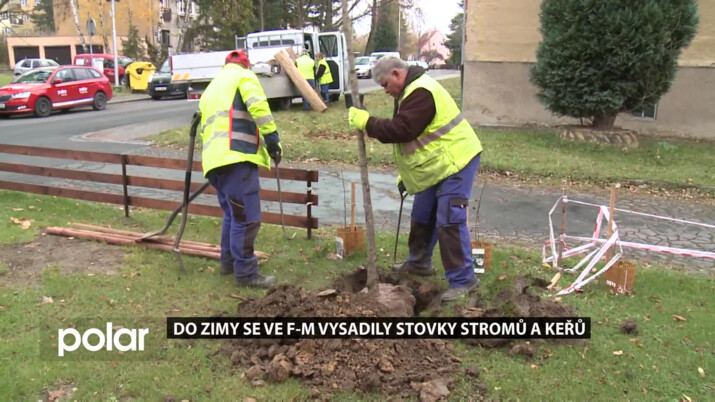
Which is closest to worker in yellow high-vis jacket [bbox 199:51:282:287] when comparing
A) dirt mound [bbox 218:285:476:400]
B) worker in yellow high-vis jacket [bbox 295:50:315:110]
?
dirt mound [bbox 218:285:476:400]

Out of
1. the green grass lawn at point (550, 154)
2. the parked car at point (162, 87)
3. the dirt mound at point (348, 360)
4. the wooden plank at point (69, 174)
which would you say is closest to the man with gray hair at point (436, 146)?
the dirt mound at point (348, 360)

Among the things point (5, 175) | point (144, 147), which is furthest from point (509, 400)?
point (144, 147)

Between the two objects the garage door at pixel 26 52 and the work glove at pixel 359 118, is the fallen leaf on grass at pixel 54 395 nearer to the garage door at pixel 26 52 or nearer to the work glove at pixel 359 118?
the work glove at pixel 359 118

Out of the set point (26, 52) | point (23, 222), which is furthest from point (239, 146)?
point (26, 52)

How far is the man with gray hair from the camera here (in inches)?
174

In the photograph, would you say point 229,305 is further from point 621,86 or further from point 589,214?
point 621,86

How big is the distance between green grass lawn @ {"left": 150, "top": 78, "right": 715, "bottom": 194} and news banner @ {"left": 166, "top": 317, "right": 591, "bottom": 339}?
614 centimetres

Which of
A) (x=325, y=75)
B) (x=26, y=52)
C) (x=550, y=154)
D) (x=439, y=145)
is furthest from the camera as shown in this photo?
(x=26, y=52)

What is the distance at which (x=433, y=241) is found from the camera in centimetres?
526

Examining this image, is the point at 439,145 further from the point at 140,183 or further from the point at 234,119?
the point at 140,183

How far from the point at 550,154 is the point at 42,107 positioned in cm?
1515

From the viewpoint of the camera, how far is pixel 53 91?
60.3 ft

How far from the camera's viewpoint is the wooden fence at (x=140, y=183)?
250 inches

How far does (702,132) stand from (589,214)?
26.3 ft
